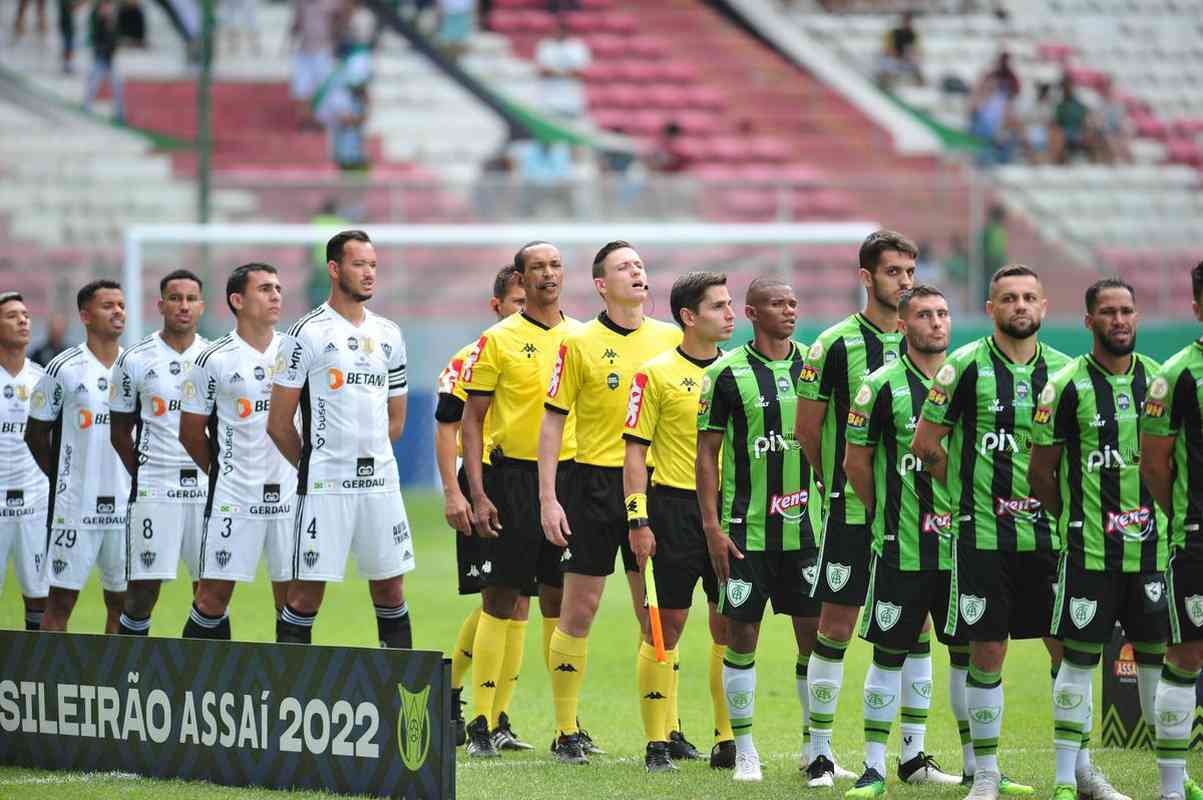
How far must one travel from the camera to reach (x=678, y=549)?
8.48 metres

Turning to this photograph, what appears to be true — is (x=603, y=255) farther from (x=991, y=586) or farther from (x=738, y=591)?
(x=991, y=586)

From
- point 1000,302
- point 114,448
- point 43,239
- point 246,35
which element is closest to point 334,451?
point 114,448

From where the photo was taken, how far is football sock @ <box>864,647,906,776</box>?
7.57 meters

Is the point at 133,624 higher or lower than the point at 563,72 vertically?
lower

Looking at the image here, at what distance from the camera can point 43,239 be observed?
22203mm

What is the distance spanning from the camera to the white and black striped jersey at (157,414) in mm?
9906

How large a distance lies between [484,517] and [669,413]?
42.6 inches

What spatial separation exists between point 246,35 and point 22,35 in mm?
3429

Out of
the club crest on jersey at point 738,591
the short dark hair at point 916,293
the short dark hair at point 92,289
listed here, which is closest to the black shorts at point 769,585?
the club crest on jersey at point 738,591

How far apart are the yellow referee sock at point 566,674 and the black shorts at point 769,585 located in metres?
0.82

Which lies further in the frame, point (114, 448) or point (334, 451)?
point (114, 448)

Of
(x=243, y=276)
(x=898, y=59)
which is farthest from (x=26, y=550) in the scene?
(x=898, y=59)

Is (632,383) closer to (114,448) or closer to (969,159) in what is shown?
(114,448)

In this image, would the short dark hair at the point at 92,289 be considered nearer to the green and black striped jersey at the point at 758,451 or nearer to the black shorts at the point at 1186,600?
the green and black striped jersey at the point at 758,451
